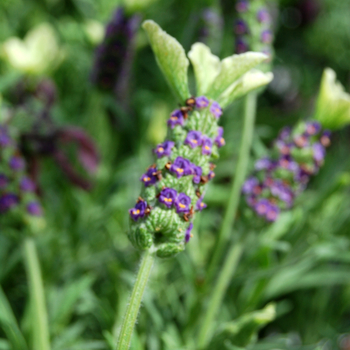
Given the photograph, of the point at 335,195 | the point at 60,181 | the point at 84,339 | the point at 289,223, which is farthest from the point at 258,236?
the point at 60,181

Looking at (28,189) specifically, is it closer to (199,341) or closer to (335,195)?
(199,341)

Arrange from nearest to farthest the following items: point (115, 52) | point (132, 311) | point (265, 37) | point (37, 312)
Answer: point (132, 311) < point (37, 312) < point (265, 37) < point (115, 52)

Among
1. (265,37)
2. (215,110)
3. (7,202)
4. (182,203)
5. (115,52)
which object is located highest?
(115,52)

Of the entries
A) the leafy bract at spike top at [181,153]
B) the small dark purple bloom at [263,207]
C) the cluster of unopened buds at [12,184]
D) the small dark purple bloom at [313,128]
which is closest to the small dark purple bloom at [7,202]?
the cluster of unopened buds at [12,184]

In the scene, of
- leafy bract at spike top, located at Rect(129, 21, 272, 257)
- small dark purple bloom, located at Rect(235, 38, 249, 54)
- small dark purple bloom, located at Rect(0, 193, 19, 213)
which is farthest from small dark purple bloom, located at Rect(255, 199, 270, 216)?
small dark purple bloom, located at Rect(0, 193, 19, 213)

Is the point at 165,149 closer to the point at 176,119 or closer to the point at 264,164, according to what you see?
the point at 176,119

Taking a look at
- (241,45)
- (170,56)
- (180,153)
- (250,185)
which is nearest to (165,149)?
(180,153)

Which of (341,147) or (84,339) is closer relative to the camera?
(84,339)
